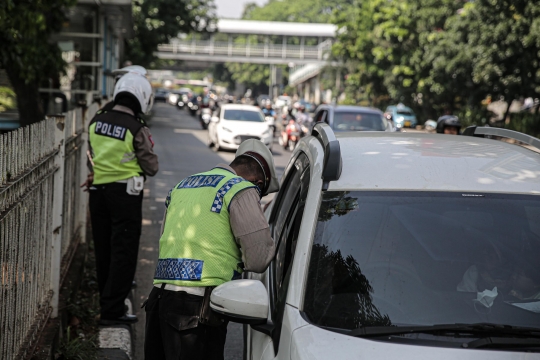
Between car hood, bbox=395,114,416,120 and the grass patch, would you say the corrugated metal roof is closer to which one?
car hood, bbox=395,114,416,120

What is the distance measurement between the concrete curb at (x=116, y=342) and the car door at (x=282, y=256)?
1.64 m

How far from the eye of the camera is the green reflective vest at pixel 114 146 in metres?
5.80

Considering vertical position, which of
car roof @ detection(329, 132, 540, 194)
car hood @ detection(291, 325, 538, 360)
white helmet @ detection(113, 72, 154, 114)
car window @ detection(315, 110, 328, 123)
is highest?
white helmet @ detection(113, 72, 154, 114)

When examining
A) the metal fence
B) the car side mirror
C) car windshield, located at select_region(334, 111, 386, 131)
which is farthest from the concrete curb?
car windshield, located at select_region(334, 111, 386, 131)

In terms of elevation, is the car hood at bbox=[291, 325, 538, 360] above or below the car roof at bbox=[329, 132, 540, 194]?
below

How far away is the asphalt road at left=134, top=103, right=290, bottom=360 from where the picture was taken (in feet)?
21.4

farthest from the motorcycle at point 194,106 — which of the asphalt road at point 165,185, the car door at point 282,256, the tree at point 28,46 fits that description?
the car door at point 282,256

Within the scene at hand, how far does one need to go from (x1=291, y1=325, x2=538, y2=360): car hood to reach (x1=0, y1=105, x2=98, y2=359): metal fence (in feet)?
5.64

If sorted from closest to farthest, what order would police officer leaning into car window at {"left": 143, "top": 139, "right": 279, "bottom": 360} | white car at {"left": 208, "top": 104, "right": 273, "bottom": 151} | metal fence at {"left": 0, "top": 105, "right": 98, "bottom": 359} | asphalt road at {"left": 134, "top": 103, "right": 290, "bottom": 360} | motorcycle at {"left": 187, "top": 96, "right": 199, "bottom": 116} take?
1. police officer leaning into car window at {"left": 143, "top": 139, "right": 279, "bottom": 360}
2. metal fence at {"left": 0, "top": 105, "right": 98, "bottom": 359}
3. asphalt road at {"left": 134, "top": 103, "right": 290, "bottom": 360}
4. white car at {"left": 208, "top": 104, "right": 273, "bottom": 151}
5. motorcycle at {"left": 187, "top": 96, "right": 199, "bottom": 116}

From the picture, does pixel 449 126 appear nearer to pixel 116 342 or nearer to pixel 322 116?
pixel 116 342

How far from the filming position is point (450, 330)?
2871mm

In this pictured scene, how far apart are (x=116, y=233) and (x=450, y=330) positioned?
139 inches

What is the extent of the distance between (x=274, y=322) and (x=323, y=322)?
0.29 metres

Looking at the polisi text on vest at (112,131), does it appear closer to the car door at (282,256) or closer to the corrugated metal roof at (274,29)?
the car door at (282,256)
